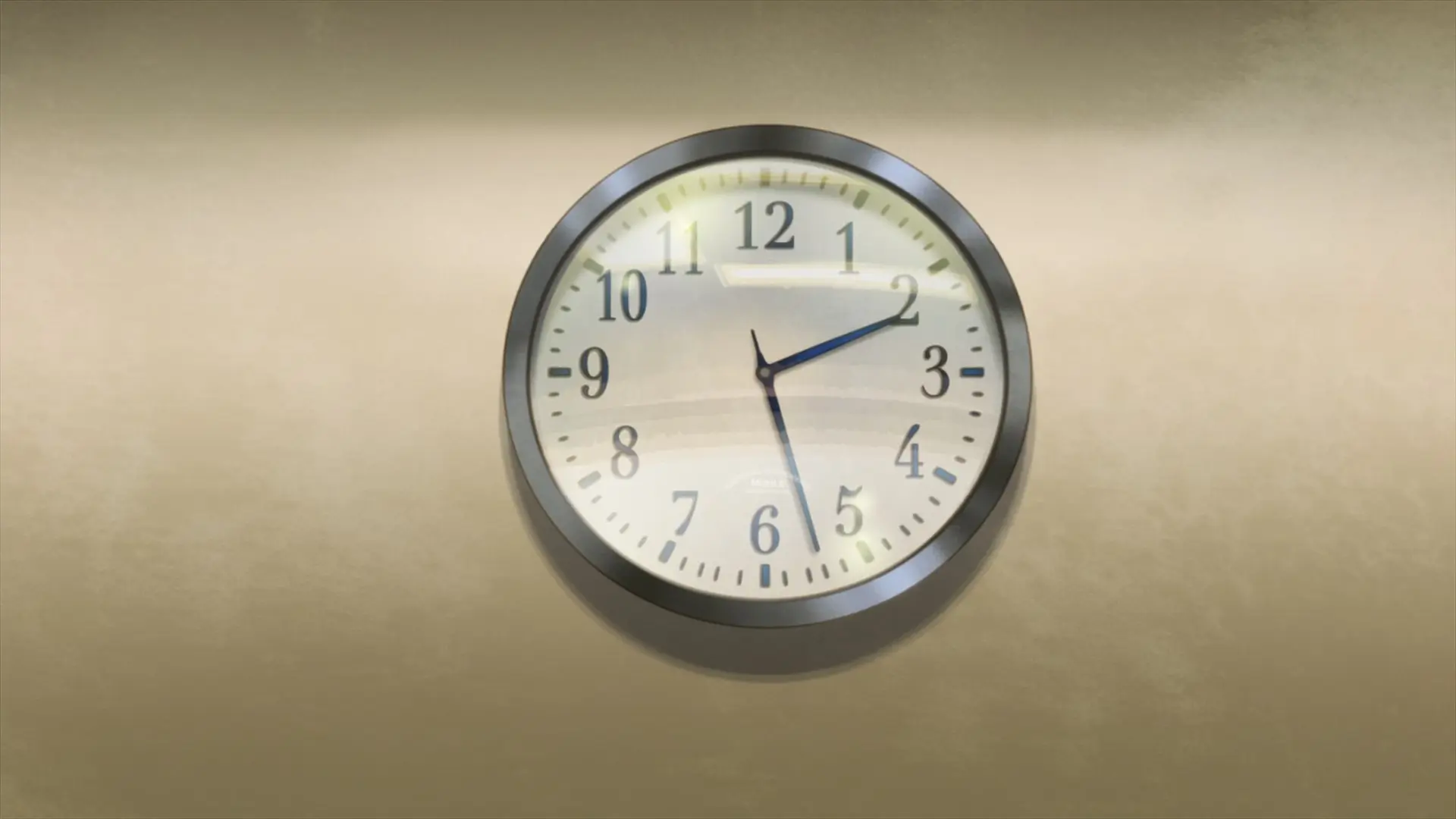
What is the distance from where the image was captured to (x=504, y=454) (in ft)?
3.28

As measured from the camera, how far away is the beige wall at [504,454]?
3.18 feet

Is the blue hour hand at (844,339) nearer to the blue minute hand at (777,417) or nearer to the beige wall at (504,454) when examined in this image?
the blue minute hand at (777,417)

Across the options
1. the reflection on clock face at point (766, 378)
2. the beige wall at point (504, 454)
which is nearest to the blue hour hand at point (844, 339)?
the reflection on clock face at point (766, 378)

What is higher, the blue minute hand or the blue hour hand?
the blue hour hand

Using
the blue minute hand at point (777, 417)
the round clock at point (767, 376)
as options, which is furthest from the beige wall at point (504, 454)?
the blue minute hand at point (777, 417)

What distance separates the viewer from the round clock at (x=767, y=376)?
3.09ft

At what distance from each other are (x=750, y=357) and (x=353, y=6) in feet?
2.08

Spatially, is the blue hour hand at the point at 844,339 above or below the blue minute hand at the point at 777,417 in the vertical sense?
above

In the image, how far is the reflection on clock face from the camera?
947mm

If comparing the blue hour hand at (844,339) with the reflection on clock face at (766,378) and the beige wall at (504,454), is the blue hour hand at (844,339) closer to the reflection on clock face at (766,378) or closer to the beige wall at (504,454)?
the reflection on clock face at (766,378)

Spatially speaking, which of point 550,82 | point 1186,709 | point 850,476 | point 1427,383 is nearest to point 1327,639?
point 1186,709

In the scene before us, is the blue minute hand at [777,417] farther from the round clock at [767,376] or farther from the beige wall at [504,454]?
the beige wall at [504,454]

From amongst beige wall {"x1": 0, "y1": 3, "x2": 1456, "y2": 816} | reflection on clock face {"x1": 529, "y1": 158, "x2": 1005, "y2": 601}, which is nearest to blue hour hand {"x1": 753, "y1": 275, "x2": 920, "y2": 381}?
reflection on clock face {"x1": 529, "y1": 158, "x2": 1005, "y2": 601}

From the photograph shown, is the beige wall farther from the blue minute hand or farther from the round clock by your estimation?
the blue minute hand
